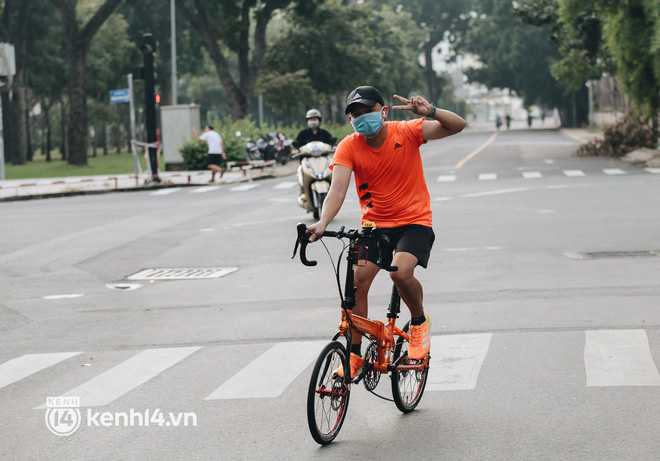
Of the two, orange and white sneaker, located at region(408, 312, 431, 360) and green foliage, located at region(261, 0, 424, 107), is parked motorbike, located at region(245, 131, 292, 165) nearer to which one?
green foliage, located at region(261, 0, 424, 107)

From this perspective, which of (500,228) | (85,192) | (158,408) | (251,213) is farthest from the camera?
(85,192)

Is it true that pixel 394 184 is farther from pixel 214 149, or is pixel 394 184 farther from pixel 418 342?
pixel 214 149

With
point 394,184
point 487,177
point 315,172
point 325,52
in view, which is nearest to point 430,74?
point 325,52

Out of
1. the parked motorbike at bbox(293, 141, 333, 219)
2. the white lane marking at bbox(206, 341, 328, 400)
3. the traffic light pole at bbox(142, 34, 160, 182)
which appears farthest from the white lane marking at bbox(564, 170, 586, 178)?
→ the white lane marking at bbox(206, 341, 328, 400)

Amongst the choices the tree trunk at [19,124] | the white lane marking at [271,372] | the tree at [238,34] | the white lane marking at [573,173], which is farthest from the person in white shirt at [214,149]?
the white lane marking at [271,372]

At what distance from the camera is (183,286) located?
41.3 feet

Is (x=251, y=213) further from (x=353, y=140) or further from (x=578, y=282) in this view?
(x=353, y=140)

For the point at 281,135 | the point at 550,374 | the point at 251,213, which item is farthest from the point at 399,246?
the point at 281,135

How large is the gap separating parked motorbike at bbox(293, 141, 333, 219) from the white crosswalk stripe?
386 inches

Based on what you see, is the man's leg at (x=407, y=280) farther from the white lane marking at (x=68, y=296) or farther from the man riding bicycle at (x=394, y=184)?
the white lane marking at (x=68, y=296)

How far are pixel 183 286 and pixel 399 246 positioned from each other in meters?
6.79

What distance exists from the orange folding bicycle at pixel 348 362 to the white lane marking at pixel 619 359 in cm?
135

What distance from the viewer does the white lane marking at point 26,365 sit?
787 cm

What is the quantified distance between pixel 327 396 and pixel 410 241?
1.11 m
